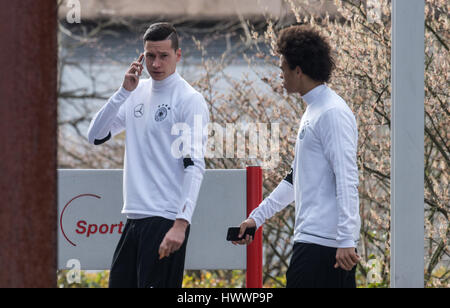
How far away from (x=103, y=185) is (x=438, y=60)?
2.40 m

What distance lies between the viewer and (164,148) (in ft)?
10.4

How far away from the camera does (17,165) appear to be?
1.42 metres

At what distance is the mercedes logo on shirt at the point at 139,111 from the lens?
10.7 feet

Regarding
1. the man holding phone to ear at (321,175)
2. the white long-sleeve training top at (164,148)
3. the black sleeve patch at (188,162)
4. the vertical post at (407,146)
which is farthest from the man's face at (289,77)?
the vertical post at (407,146)

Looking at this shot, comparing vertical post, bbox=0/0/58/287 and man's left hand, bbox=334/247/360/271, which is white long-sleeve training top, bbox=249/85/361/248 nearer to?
man's left hand, bbox=334/247/360/271

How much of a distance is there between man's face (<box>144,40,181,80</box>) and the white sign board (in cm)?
130

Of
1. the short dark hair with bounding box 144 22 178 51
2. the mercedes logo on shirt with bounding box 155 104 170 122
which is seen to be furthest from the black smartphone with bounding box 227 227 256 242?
the short dark hair with bounding box 144 22 178 51

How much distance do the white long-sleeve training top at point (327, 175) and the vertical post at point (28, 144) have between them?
147 cm

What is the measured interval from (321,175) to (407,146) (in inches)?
31.7

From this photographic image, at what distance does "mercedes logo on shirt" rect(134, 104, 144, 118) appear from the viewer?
10.7 ft

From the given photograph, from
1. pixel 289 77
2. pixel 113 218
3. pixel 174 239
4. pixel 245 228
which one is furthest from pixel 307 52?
pixel 113 218

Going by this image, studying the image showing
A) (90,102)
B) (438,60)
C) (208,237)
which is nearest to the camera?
(208,237)
